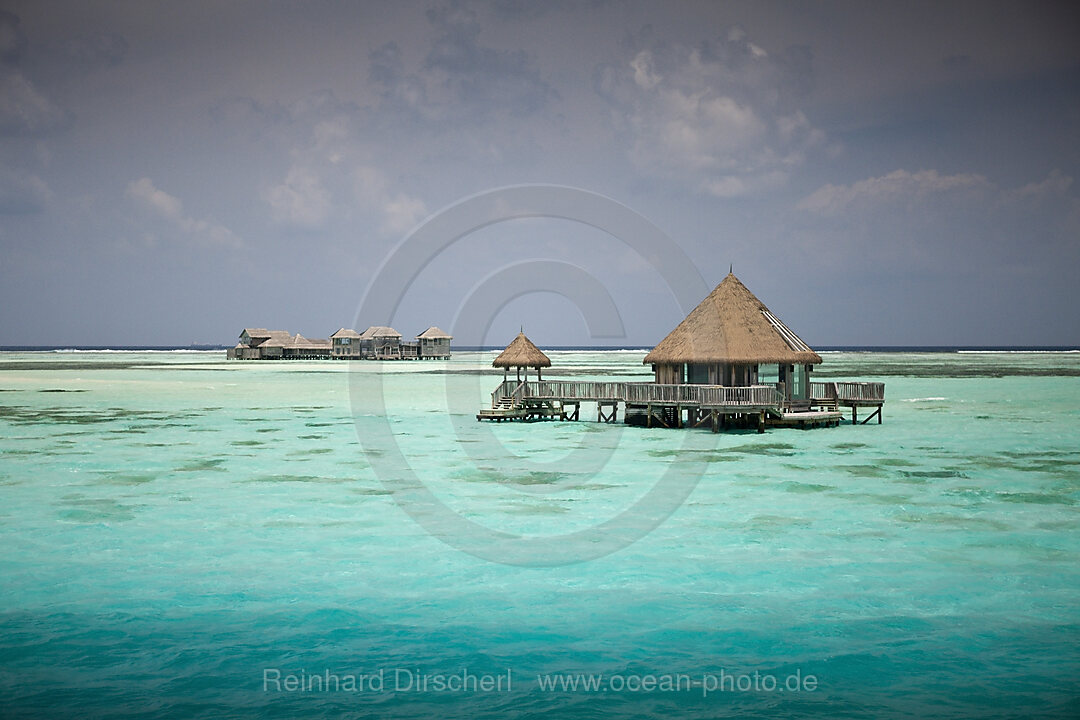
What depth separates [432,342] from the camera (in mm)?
148125

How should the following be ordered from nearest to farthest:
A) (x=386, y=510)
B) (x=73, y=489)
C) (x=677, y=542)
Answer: (x=677, y=542), (x=386, y=510), (x=73, y=489)

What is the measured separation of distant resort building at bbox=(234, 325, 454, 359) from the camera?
140 metres

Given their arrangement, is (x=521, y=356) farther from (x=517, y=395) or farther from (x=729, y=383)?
(x=729, y=383)

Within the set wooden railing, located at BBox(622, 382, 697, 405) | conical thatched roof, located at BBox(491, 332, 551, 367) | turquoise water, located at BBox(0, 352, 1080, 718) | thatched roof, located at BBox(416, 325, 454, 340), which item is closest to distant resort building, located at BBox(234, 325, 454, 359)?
thatched roof, located at BBox(416, 325, 454, 340)

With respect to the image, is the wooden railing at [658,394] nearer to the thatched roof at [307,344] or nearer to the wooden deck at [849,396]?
the wooden deck at [849,396]

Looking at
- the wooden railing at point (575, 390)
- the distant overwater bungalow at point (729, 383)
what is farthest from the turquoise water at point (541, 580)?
the wooden railing at point (575, 390)

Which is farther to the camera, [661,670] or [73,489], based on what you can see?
[73,489]

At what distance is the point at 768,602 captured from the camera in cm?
1207

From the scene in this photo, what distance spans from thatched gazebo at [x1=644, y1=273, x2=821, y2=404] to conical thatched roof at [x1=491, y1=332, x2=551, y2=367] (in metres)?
5.37

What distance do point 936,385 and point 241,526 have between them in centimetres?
5920

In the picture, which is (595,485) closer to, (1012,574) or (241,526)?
(241,526)

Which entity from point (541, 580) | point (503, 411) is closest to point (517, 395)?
point (503, 411)

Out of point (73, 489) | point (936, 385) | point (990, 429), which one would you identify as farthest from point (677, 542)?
point (936, 385)

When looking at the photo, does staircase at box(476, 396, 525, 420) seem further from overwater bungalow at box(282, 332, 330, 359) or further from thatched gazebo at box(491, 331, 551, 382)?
overwater bungalow at box(282, 332, 330, 359)
